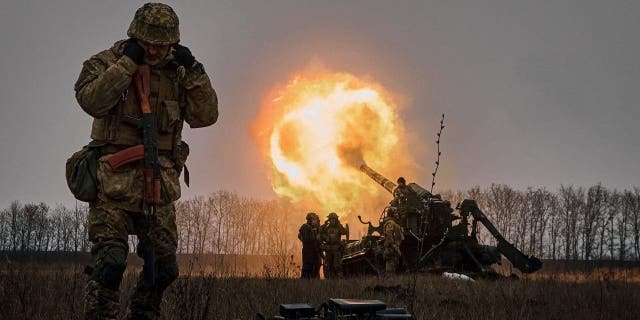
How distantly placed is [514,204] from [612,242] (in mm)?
11055

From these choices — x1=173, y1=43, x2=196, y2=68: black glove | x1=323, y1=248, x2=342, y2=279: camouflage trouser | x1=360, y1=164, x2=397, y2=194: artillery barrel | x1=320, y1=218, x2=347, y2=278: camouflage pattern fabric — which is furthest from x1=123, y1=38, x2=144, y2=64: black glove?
x1=360, y1=164, x2=397, y2=194: artillery barrel

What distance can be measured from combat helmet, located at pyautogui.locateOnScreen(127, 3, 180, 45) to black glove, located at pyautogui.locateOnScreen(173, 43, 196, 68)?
127 mm

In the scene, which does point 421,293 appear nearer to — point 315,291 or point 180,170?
point 315,291

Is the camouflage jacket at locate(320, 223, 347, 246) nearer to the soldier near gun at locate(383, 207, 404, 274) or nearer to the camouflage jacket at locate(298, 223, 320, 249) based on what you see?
the camouflage jacket at locate(298, 223, 320, 249)

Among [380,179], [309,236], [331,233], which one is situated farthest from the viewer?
[380,179]

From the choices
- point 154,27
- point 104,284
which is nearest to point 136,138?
point 154,27

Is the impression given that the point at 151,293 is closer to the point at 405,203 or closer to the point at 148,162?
the point at 148,162

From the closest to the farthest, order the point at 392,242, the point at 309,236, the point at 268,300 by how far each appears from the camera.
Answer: the point at 268,300 → the point at 309,236 → the point at 392,242

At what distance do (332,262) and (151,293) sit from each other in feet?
45.7

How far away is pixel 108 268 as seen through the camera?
165 inches

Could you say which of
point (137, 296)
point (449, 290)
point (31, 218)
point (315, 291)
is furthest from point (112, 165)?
point (31, 218)

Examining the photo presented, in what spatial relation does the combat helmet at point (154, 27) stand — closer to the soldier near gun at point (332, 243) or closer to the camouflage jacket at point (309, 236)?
the camouflage jacket at point (309, 236)

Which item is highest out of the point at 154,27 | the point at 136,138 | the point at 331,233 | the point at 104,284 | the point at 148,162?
the point at 154,27

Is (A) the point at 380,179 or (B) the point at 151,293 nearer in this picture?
(B) the point at 151,293
